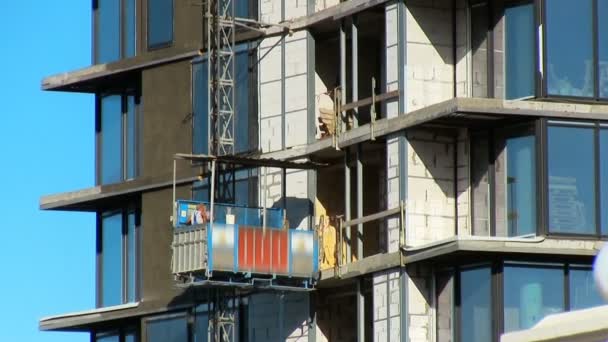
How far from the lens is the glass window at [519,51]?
169ft

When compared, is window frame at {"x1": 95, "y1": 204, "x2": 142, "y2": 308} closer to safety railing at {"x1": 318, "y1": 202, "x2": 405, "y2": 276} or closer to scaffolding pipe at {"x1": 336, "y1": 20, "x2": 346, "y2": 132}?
safety railing at {"x1": 318, "y1": 202, "x2": 405, "y2": 276}

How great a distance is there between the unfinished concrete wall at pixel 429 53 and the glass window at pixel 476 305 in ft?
14.7

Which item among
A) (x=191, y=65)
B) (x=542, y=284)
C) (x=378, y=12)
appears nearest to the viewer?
(x=542, y=284)

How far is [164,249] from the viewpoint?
201 feet

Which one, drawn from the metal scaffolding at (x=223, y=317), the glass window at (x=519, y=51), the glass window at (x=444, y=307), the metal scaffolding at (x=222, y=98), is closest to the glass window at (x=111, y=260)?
the metal scaffolding at (x=223, y=317)

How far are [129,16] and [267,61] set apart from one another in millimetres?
6411

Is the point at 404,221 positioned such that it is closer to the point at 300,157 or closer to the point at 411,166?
the point at 411,166

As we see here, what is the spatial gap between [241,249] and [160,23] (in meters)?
9.51

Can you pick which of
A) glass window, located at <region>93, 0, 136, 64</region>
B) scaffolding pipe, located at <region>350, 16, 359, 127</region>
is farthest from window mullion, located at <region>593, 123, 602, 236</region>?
glass window, located at <region>93, 0, 136, 64</region>

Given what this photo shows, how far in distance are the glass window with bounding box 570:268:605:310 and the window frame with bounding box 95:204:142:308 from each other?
50.2 ft

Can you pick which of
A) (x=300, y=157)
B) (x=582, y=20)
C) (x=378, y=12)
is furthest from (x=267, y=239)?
(x=582, y=20)

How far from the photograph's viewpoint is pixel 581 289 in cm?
5056

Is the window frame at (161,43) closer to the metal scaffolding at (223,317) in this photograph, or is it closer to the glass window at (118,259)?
the glass window at (118,259)

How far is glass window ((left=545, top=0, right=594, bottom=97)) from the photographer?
51188mm
